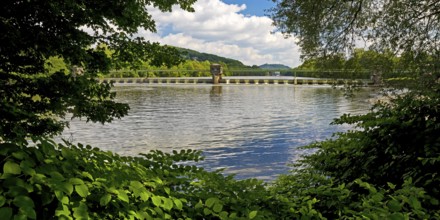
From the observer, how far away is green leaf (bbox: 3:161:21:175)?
6.47 ft

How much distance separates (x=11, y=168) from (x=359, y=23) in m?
10.9

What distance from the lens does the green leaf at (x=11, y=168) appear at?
1.97m

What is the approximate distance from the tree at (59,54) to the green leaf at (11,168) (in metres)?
3.37

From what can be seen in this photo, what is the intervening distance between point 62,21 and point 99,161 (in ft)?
13.7

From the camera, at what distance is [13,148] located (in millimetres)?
2242

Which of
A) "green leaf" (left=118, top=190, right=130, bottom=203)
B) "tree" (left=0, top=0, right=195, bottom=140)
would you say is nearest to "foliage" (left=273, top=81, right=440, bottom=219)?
"green leaf" (left=118, top=190, right=130, bottom=203)

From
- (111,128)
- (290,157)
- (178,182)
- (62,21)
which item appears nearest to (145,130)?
(111,128)

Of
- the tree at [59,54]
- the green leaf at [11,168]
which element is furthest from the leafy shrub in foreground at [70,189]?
the tree at [59,54]

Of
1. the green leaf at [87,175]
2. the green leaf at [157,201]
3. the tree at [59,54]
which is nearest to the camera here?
the green leaf at [87,175]

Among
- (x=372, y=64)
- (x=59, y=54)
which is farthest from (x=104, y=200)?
(x=372, y=64)

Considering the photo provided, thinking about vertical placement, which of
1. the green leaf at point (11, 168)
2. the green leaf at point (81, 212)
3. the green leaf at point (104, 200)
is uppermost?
the green leaf at point (11, 168)

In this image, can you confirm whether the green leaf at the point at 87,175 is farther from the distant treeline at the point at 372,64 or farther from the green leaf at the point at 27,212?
the distant treeline at the point at 372,64

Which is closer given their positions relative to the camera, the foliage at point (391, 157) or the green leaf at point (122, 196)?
the green leaf at point (122, 196)

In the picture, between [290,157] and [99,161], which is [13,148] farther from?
[290,157]
